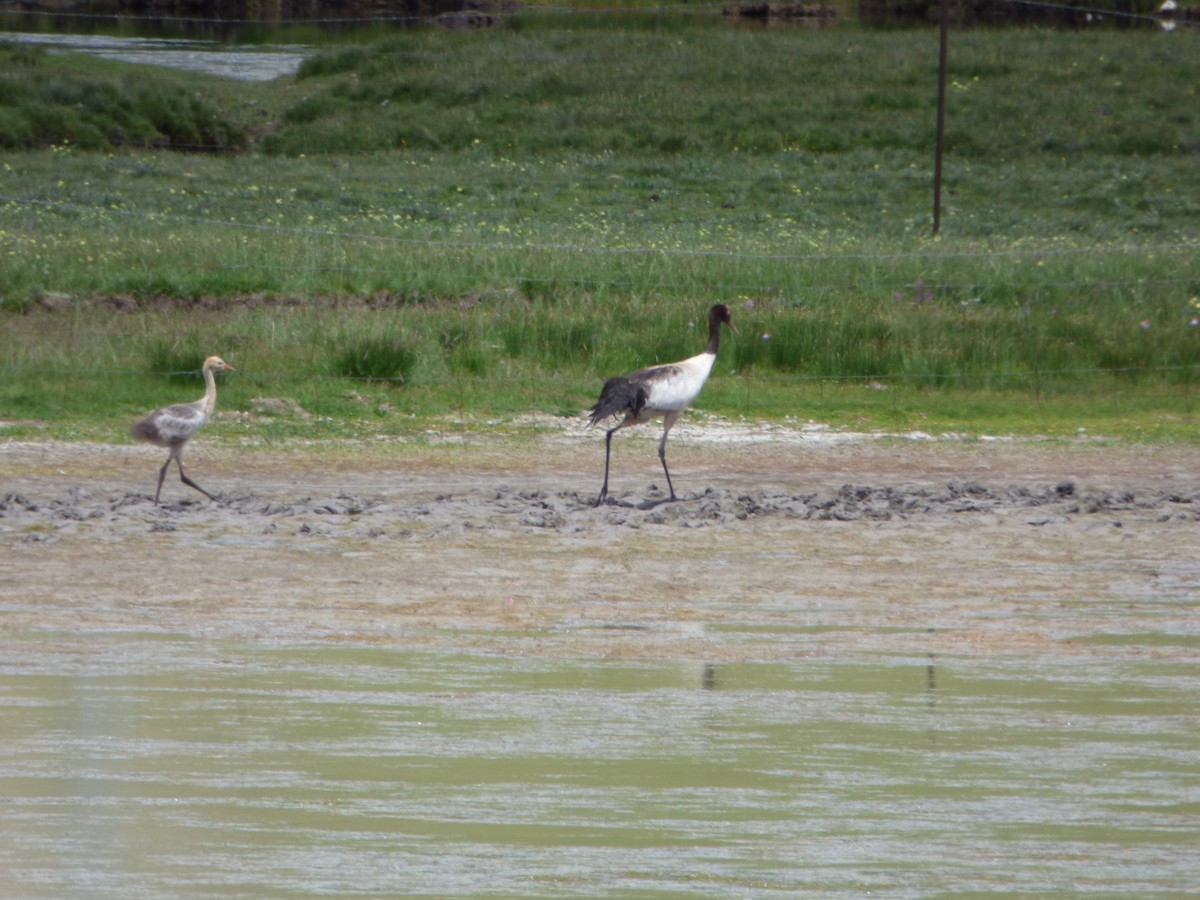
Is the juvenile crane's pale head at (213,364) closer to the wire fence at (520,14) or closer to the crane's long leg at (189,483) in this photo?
the crane's long leg at (189,483)

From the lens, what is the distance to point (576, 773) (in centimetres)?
679

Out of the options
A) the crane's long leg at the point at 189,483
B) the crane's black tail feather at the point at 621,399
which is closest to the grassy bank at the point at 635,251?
the crane's long leg at the point at 189,483

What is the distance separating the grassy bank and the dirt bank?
1.34 metres

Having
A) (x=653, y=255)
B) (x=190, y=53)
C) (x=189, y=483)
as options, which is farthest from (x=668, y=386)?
(x=190, y=53)

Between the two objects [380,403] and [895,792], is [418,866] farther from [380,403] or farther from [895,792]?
[380,403]

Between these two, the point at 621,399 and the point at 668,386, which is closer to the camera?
the point at 621,399

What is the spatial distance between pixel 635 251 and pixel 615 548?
1033 centimetres

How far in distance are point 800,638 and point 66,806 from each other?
381 cm

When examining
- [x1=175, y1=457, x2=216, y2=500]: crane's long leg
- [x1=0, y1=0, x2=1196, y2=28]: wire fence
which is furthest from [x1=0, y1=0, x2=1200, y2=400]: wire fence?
[x1=0, y1=0, x2=1196, y2=28]: wire fence

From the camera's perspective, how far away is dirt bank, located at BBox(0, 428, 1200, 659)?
9.01 meters

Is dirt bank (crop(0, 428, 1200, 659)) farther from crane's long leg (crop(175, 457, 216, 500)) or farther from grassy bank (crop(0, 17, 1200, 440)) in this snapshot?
grassy bank (crop(0, 17, 1200, 440))

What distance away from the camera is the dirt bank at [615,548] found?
29.6ft

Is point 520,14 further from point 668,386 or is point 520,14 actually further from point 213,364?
point 668,386

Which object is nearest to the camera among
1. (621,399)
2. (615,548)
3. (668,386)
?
(615,548)
